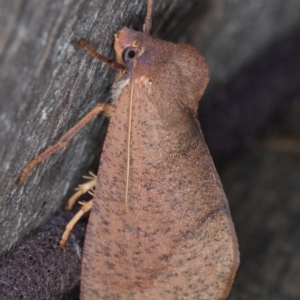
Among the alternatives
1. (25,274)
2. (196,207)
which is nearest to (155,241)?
(196,207)

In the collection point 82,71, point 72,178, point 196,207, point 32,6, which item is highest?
point 32,6

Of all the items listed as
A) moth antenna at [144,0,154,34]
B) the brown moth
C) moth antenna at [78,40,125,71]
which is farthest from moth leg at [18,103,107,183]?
moth antenna at [144,0,154,34]

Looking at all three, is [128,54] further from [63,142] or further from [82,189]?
[82,189]

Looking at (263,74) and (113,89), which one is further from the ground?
(263,74)

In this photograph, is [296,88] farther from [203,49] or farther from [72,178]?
[72,178]

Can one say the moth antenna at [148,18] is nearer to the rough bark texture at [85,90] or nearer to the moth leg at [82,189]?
the rough bark texture at [85,90]

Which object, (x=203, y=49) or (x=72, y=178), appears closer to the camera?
(x=72, y=178)

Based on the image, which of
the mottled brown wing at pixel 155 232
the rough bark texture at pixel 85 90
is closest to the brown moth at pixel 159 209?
the mottled brown wing at pixel 155 232
